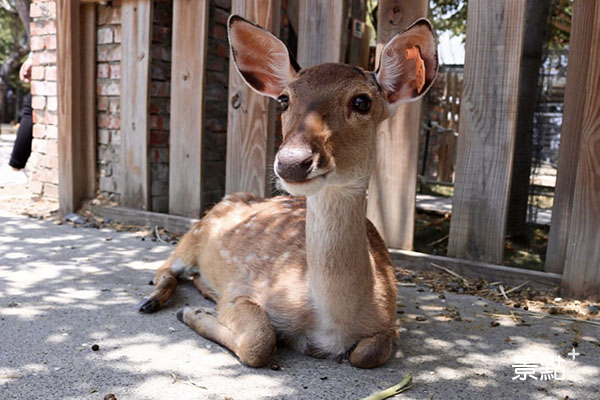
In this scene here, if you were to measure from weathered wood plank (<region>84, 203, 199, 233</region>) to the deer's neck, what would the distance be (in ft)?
8.50

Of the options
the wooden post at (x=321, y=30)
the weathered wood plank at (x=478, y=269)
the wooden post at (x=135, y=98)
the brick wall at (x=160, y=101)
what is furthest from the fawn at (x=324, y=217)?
the brick wall at (x=160, y=101)

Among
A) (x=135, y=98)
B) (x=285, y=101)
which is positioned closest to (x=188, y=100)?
(x=135, y=98)

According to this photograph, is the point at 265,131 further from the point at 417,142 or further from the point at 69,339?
the point at 69,339

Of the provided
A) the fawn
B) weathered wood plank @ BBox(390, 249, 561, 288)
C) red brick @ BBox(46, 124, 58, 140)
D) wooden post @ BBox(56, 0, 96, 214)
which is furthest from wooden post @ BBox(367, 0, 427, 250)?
red brick @ BBox(46, 124, 58, 140)

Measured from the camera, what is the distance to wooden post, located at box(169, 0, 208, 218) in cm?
457

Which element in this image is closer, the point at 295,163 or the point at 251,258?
the point at 295,163

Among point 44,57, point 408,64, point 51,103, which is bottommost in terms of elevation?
point 51,103

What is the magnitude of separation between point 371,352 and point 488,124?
1.92 m

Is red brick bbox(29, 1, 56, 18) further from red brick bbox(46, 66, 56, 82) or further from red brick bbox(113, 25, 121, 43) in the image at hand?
red brick bbox(113, 25, 121, 43)

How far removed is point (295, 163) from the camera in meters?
1.92

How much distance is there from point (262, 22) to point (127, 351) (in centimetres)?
270

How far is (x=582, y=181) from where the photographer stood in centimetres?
329

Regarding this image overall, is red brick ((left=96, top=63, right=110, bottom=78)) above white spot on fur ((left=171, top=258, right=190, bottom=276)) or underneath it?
above

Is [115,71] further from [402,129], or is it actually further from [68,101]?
[402,129]
